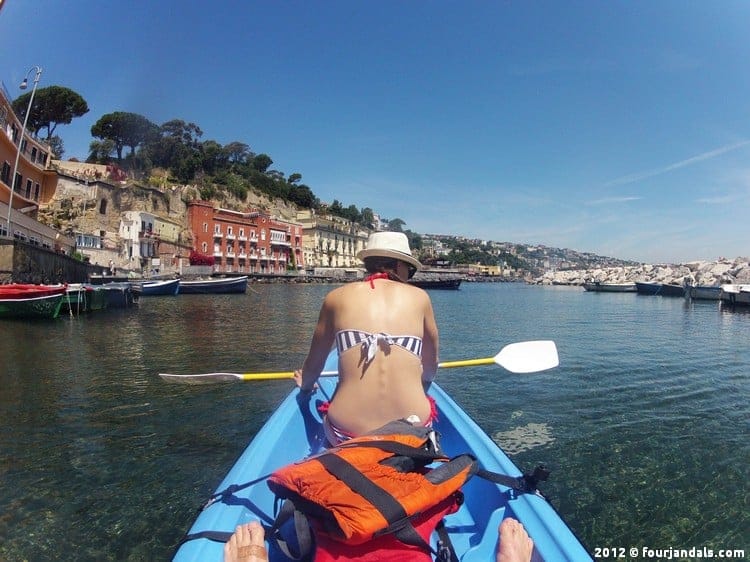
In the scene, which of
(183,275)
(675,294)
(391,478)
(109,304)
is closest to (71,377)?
(391,478)

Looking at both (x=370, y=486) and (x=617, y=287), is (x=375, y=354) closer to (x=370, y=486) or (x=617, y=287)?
(x=370, y=486)

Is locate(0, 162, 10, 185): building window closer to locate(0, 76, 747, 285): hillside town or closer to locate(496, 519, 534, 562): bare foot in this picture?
locate(0, 76, 747, 285): hillside town

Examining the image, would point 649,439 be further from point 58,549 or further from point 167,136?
point 167,136

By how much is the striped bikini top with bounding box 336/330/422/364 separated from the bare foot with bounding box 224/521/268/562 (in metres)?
1.02

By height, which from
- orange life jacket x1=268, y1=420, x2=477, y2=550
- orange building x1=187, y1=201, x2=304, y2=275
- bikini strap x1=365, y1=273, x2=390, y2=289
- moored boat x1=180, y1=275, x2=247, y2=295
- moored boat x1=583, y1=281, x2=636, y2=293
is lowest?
moored boat x1=583, y1=281, x2=636, y2=293

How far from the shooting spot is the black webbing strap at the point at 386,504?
1.77 metres

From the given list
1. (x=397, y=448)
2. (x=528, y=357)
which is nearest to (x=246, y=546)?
(x=397, y=448)

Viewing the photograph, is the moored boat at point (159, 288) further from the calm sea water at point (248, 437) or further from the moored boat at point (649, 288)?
the moored boat at point (649, 288)

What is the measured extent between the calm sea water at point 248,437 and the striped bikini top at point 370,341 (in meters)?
2.18

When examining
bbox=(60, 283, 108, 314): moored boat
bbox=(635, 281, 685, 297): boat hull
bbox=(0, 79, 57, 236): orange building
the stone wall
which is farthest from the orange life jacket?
bbox=(635, 281, 685, 297): boat hull

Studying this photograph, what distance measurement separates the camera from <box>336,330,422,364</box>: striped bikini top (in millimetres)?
2661

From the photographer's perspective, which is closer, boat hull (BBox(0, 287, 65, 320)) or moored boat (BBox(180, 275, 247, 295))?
boat hull (BBox(0, 287, 65, 320))

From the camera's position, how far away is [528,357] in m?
5.77

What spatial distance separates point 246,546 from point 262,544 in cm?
8
